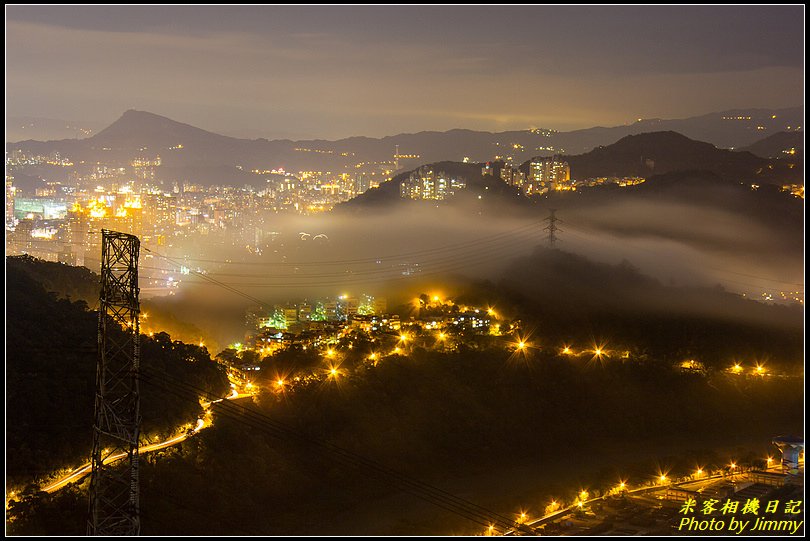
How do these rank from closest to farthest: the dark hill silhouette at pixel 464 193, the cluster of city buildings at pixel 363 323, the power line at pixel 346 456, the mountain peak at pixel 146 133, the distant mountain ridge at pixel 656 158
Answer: the power line at pixel 346 456 < the cluster of city buildings at pixel 363 323 < the dark hill silhouette at pixel 464 193 < the distant mountain ridge at pixel 656 158 < the mountain peak at pixel 146 133

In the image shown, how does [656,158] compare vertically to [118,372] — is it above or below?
above

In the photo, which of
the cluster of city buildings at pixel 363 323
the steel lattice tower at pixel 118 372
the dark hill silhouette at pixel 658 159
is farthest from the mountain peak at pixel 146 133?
the steel lattice tower at pixel 118 372

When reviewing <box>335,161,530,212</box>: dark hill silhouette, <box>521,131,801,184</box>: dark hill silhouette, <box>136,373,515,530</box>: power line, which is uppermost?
<box>521,131,801,184</box>: dark hill silhouette

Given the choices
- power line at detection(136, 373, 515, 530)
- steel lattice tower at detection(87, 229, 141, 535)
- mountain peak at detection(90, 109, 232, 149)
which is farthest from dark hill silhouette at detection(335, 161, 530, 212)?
steel lattice tower at detection(87, 229, 141, 535)

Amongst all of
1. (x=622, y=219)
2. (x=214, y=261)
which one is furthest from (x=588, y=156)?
(x=214, y=261)

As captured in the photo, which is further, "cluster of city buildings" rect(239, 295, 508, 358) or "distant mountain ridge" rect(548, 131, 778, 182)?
"distant mountain ridge" rect(548, 131, 778, 182)

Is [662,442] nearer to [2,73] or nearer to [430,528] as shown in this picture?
[430,528]

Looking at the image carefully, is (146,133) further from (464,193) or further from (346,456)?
(346,456)

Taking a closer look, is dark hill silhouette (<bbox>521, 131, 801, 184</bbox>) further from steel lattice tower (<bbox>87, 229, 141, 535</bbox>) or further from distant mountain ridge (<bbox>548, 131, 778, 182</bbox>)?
steel lattice tower (<bbox>87, 229, 141, 535</bbox>)

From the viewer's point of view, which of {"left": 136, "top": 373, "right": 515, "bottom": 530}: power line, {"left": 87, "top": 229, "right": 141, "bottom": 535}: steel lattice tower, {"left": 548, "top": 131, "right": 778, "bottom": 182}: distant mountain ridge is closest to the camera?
{"left": 87, "top": 229, "right": 141, "bottom": 535}: steel lattice tower

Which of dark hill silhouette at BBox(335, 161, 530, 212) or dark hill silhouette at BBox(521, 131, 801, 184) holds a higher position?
dark hill silhouette at BBox(521, 131, 801, 184)

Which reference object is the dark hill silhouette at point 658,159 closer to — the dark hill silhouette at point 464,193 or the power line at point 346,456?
the dark hill silhouette at point 464,193

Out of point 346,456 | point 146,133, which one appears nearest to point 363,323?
point 346,456
